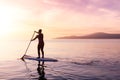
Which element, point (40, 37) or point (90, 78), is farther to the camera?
point (40, 37)

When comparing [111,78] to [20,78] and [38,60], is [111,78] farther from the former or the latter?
[38,60]

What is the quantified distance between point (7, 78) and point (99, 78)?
6.57 meters

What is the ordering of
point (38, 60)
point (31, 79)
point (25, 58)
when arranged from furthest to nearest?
point (25, 58)
point (38, 60)
point (31, 79)

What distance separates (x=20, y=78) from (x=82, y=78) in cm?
439

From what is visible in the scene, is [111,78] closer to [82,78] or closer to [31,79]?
[82,78]

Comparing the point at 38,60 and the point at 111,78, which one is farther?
the point at 38,60

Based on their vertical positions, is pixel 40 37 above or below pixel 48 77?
above

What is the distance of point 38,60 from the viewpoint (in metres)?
23.1

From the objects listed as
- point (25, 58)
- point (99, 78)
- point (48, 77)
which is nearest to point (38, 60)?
point (25, 58)

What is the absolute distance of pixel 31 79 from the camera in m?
13.8

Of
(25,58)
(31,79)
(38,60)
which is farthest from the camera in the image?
(25,58)

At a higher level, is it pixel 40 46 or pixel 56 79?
pixel 40 46

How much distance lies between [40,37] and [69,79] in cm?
1074

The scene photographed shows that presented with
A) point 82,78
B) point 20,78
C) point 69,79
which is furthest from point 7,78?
point 82,78
